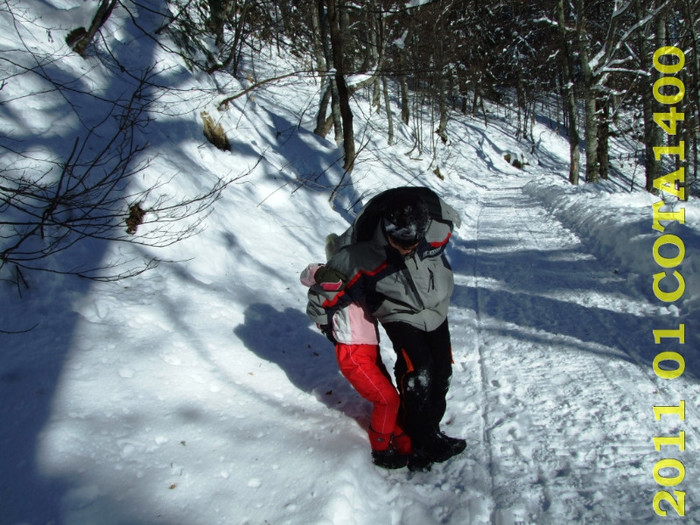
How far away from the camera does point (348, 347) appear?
104 inches

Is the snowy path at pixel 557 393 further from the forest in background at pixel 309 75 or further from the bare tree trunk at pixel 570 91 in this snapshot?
the bare tree trunk at pixel 570 91

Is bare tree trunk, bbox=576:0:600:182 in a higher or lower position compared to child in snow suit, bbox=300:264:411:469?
higher

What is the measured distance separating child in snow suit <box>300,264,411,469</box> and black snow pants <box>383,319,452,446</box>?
108mm

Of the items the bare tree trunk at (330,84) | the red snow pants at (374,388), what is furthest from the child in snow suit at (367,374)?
the bare tree trunk at (330,84)

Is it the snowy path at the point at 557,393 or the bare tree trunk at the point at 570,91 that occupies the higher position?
the bare tree trunk at the point at 570,91

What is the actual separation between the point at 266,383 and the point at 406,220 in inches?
75.0

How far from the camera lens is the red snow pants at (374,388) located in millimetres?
2611

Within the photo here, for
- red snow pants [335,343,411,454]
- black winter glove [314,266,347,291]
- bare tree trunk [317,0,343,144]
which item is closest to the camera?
black winter glove [314,266,347,291]

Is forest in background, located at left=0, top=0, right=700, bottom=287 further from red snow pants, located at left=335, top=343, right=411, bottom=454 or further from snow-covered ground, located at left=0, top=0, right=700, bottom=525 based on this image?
red snow pants, located at left=335, top=343, right=411, bottom=454

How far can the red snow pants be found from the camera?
2611mm

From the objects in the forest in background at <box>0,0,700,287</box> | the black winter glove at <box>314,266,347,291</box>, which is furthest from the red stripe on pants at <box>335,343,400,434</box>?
the forest in background at <box>0,0,700,287</box>

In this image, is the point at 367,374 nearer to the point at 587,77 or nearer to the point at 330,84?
the point at 330,84

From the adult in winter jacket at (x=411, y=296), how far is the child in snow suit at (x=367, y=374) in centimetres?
7

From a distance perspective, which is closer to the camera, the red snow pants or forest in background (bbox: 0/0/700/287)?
the red snow pants
